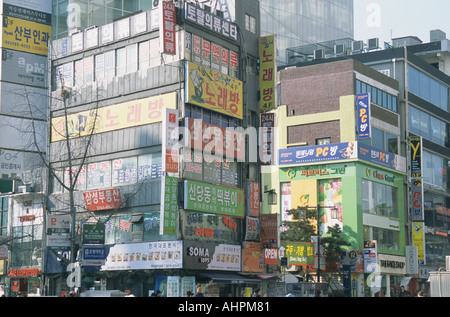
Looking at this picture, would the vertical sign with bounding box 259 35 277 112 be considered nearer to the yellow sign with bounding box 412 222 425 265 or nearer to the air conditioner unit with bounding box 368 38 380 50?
the yellow sign with bounding box 412 222 425 265

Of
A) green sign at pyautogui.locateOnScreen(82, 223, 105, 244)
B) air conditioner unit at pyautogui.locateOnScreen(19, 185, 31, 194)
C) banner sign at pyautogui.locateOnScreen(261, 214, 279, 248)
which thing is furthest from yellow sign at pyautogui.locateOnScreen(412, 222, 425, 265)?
green sign at pyautogui.locateOnScreen(82, 223, 105, 244)

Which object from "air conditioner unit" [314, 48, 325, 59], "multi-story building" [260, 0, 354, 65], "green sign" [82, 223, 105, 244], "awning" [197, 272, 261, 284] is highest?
"multi-story building" [260, 0, 354, 65]

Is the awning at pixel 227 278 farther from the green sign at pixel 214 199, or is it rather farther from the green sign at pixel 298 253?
the green sign at pixel 298 253

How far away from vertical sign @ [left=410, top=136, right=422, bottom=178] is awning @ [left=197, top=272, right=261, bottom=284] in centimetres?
3202

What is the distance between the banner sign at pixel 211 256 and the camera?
147 ft

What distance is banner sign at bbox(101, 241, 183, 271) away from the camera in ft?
146

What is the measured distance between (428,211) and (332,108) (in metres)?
18.3

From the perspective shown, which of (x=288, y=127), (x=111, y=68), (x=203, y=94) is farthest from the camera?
(x=288, y=127)

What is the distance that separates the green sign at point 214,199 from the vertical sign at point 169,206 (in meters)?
0.77

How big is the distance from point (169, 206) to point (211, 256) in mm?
4931

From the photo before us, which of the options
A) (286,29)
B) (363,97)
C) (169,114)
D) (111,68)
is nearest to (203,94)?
(169,114)

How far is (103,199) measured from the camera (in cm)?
4825
